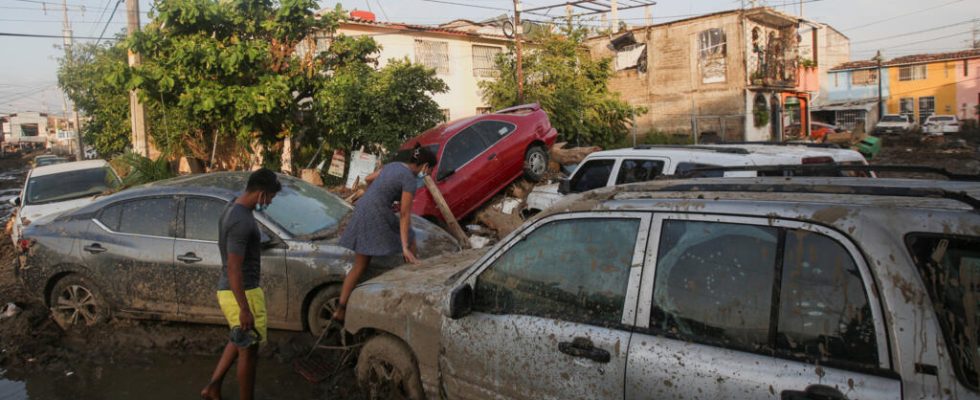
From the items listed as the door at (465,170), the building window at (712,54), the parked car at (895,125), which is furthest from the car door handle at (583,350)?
the parked car at (895,125)

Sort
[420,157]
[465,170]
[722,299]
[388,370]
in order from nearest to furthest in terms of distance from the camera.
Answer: [722,299] → [388,370] → [420,157] → [465,170]

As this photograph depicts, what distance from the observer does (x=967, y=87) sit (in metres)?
45.9

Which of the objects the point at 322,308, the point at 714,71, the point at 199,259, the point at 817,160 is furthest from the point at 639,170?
the point at 714,71

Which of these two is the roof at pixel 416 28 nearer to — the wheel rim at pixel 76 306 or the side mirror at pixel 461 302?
the wheel rim at pixel 76 306

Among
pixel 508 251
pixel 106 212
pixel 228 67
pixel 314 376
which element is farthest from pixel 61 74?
pixel 508 251

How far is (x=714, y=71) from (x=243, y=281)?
2938cm

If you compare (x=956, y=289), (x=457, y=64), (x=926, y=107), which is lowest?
(x=956, y=289)

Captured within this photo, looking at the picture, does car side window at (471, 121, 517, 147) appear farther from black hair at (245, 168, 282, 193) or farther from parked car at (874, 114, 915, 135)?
parked car at (874, 114, 915, 135)

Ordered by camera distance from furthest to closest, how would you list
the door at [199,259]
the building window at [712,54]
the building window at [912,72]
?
1. the building window at [912,72]
2. the building window at [712,54]
3. the door at [199,259]

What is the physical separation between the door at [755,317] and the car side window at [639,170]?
16.2ft

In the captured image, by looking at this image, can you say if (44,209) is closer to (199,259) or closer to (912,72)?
(199,259)

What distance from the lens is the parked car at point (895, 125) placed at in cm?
3795

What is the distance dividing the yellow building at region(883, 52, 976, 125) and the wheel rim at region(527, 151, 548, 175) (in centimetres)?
4550

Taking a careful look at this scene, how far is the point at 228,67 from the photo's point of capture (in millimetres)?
13461
